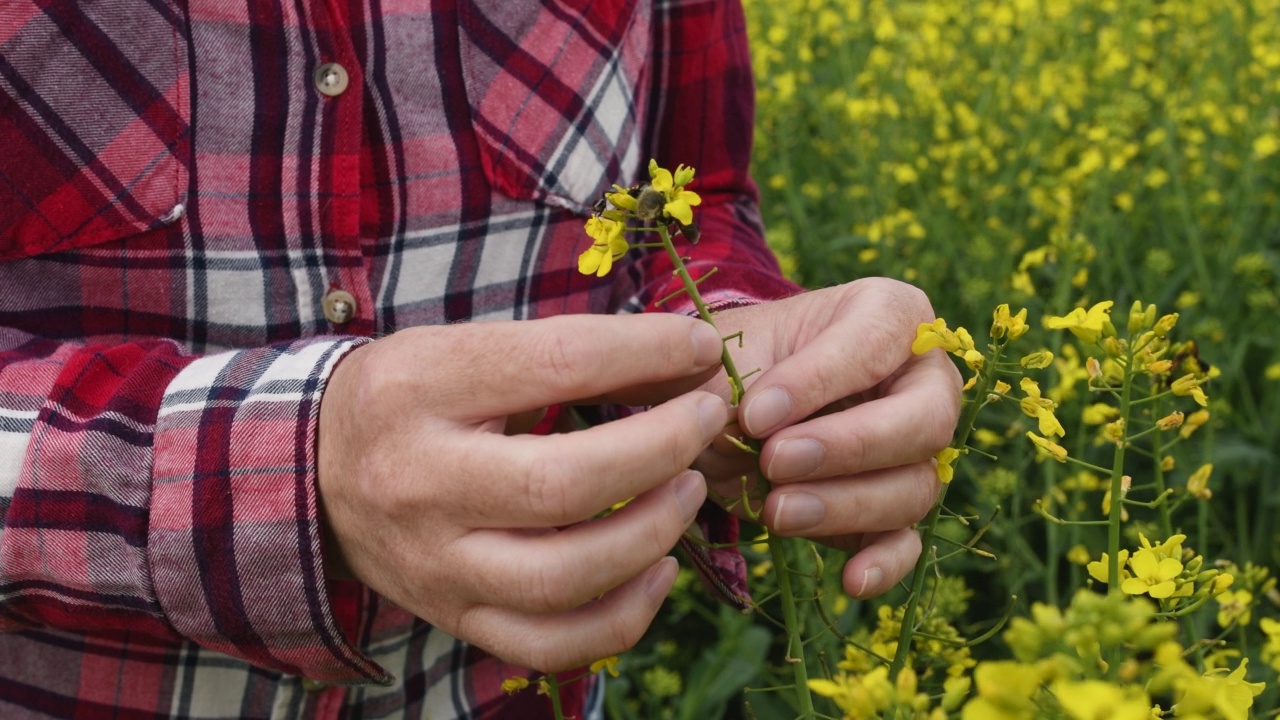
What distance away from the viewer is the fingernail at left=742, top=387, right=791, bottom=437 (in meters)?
0.70

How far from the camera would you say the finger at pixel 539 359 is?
61cm

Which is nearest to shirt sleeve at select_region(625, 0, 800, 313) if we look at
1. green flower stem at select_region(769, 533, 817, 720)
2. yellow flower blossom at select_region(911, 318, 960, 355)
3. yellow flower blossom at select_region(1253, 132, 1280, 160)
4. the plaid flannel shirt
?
the plaid flannel shirt

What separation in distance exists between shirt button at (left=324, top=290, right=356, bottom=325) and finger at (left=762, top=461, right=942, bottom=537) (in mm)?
417

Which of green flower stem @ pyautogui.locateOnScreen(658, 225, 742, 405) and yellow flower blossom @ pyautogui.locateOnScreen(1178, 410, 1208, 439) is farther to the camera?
yellow flower blossom @ pyautogui.locateOnScreen(1178, 410, 1208, 439)

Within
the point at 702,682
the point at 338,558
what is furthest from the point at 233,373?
the point at 702,682

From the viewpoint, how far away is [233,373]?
0.76 metres

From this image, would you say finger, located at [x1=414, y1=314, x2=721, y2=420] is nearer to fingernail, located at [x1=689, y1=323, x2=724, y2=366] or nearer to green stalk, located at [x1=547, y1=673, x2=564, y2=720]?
fingernail, located at [x1=689, y1=323, x2=724, y2=366]

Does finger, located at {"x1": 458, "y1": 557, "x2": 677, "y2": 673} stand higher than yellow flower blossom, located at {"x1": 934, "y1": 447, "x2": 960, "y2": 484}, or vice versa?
yellow flower blossom, located at {"x1": 934, "y1": 447, "x2": 960, "y2": 484}

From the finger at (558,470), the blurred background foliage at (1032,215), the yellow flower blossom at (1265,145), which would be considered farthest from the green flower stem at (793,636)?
the yellow flower blossom at (1265,145)

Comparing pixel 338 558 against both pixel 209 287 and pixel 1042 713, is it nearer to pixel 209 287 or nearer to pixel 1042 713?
pixel 209 287

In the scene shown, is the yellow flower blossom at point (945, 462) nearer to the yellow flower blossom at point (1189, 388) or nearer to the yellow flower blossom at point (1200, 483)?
the yellow flower blossom at point (1189, 388)

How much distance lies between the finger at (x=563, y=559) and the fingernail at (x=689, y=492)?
0.09ft

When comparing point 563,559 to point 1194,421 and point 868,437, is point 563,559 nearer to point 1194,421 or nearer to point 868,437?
point 868,437

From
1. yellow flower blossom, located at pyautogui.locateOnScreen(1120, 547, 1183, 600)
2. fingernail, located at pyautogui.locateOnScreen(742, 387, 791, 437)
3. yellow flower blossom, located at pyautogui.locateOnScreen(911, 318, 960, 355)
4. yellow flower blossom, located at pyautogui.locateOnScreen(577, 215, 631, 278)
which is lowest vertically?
yellow flower blossom, located at pyautogui.locateOnScreen(1120, 547, 1183, 600)
